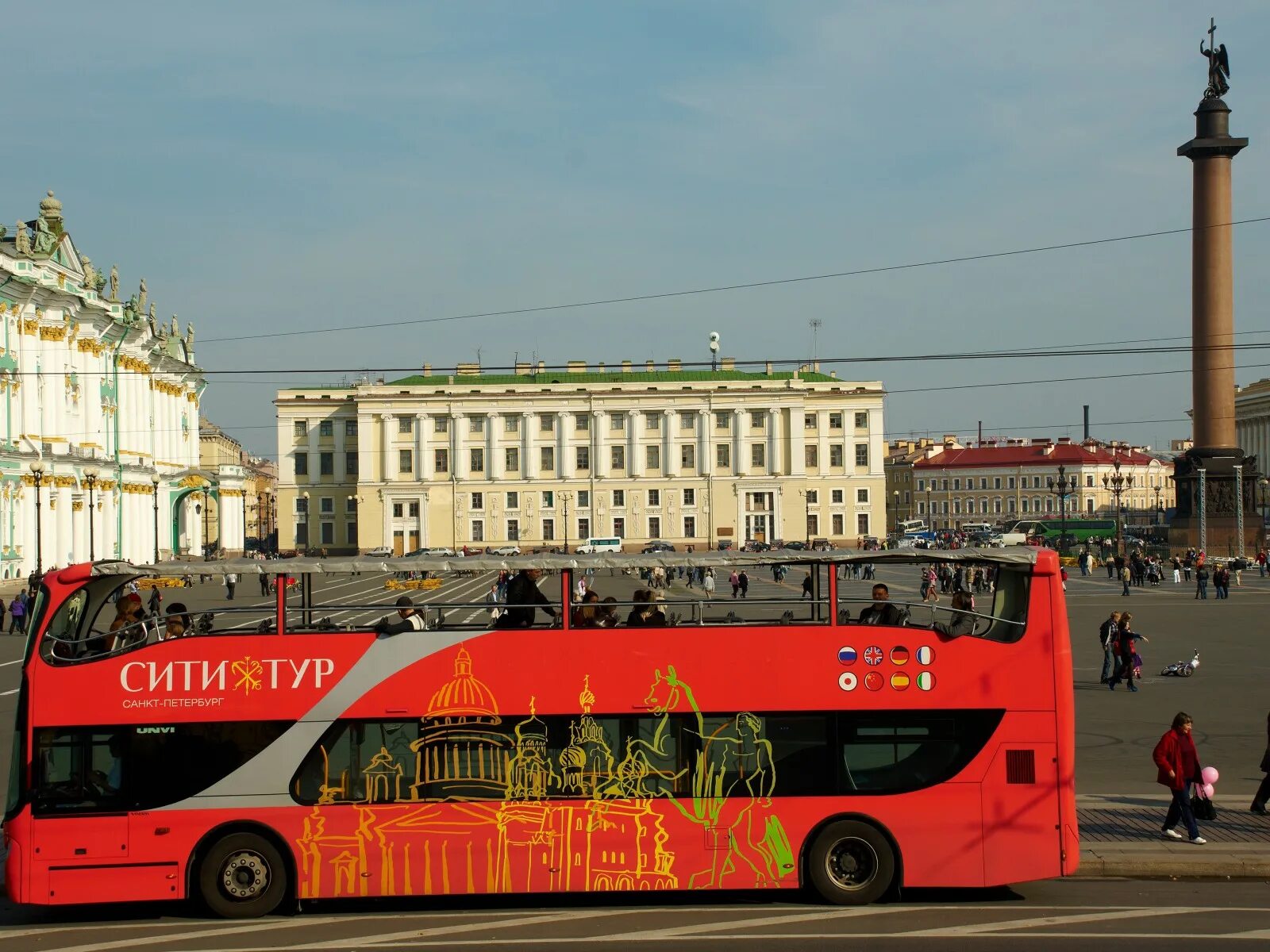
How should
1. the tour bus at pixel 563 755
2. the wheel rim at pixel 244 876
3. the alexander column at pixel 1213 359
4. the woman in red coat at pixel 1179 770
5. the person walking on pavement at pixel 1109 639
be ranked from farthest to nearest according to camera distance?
1. the alexander column at pixel 1213 359
2. the person walking on pavement at pixel 1109 639
3. the woman in red coat at pixel 1179 770
4. the wheel rim at pixel 244 876
5. the tour bus at pixel 563 755

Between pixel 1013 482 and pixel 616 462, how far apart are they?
5947 cm

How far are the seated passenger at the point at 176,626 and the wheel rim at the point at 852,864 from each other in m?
5.35

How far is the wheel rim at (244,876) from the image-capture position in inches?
438

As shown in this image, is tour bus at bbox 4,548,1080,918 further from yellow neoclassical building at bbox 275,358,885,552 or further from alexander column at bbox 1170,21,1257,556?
yellow neoclassical building at bbox 275,358,885,552

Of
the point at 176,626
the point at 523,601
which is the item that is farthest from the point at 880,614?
the point at 176,626

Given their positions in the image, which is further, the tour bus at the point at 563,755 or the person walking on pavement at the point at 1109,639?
the person walking on pavement at the point at 1109,639

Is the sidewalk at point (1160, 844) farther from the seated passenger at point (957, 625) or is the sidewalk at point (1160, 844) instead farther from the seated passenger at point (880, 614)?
the seated passenger at point (880, 614)

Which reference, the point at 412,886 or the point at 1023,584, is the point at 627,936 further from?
the point at 1023,584

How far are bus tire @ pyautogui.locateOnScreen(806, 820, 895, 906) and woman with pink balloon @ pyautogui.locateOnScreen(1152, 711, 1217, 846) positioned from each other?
123 inches

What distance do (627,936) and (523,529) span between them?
107m

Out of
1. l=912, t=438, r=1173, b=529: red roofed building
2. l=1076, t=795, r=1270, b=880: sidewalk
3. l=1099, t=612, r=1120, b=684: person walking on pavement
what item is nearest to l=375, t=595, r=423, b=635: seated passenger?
l=1076, t=795, r=1270, b=880: sidewalk

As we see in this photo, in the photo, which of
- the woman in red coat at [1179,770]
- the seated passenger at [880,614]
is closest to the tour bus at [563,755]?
the seated passenger at [880,614]

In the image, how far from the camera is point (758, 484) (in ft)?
385

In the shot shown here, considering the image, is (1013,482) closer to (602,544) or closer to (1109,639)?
(602,544)
